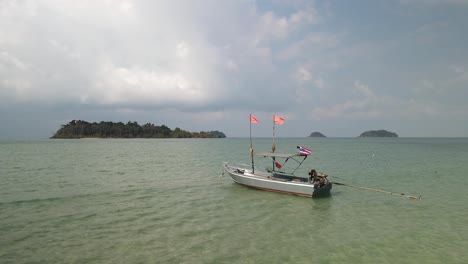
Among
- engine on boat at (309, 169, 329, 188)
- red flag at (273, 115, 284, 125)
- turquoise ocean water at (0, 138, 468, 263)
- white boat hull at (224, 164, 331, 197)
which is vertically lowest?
turquoise ocean water at (0, 138, 468, 263)

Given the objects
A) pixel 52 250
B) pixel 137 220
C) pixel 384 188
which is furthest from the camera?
pixel 384 188

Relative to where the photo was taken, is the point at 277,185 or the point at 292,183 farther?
the point at 277,185

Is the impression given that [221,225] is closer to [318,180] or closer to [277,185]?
[277,185]

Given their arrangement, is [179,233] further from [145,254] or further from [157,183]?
[157,183]

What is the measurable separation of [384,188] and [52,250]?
90.4ft

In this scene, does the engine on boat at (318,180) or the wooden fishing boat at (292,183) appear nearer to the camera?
the wooden fishing boat at (292,183)

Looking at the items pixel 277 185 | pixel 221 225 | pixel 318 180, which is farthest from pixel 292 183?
pixel 221 225

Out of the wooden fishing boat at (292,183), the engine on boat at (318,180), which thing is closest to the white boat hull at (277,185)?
the wooden fishing boat at (292,183)

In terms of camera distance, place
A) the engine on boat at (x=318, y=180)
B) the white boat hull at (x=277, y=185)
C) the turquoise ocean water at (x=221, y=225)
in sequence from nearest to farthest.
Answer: the turquoise ocean water at (x=221, y=225)
the white boat hull at (x=277, y=185)
the engine on boat at (x=318, y=180)

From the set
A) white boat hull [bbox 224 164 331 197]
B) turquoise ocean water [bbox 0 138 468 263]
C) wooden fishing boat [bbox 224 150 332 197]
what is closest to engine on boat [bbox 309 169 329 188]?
wooden fishing boat [bbox 224 150 332 197]

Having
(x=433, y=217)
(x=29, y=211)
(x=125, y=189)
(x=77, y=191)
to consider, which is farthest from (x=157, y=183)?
(x=433, y=217)

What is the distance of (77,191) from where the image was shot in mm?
24562

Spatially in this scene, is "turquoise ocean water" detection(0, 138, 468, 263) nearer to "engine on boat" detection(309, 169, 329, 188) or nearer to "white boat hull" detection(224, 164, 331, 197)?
"white boat hull" detection(224, 164, 331, 197)

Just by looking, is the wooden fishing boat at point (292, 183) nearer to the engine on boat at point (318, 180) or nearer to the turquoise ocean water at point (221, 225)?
the engine on boat at point (318, 180)
